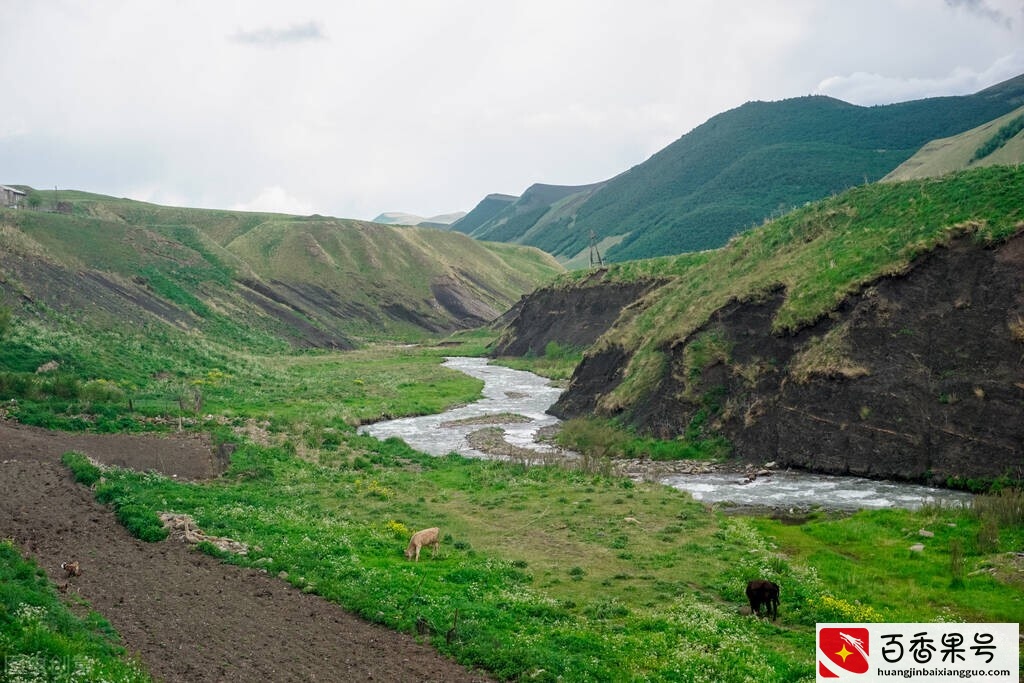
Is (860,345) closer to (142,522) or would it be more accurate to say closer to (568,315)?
(142,522)

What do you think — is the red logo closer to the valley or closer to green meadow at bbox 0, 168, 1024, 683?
the valley

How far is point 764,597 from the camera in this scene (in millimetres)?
16844

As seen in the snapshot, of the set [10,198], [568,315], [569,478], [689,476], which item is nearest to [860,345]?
[689,476]

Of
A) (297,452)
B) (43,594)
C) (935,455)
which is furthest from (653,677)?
(297,452)

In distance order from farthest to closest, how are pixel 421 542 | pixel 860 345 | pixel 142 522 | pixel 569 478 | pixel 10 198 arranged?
pixel 10 198 → pixel 860 345 → pixel 569 478 → pixel 142 522 → pixel 421 542

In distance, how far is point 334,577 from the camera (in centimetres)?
1873

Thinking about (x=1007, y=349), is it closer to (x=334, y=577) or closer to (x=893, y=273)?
(x=893, y=273)

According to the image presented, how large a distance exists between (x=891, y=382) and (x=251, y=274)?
98203mm

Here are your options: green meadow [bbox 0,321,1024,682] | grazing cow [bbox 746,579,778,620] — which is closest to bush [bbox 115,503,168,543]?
green meadow [bbox 0,321,1024,682]

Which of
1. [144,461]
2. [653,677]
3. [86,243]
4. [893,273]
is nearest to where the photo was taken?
[653,677]

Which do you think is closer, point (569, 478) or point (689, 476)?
point (569, 478)

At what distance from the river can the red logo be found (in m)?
14.7

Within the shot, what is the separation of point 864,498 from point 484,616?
18.7 metres

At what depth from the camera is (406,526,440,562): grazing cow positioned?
20.8m
